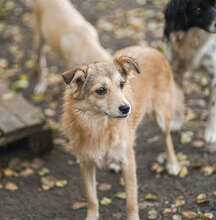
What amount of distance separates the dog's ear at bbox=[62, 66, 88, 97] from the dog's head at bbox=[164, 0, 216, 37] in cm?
168

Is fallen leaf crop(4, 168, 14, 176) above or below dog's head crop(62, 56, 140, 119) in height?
below

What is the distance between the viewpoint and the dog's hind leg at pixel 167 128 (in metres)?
4.69

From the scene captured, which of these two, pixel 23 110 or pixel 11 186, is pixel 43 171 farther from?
pixel 23 110

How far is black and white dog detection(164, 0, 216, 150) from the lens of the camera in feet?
14.8

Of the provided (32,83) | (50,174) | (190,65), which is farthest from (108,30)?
(50,174)

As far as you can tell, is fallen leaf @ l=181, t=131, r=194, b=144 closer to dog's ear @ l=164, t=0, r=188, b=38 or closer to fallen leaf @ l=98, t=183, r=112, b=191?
fallen leaf @ l=98, t=183, r=112, b=191

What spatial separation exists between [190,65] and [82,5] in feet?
15.0

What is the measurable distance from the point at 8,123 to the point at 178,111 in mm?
2260

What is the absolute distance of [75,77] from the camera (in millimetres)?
3406

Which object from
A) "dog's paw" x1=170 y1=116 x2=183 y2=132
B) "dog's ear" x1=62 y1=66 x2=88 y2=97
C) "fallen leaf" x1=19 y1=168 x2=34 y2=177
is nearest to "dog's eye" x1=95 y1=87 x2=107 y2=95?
"dog's ear" x1=62 y1=66 x2=88 y2=97

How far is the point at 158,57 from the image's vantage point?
4.57m

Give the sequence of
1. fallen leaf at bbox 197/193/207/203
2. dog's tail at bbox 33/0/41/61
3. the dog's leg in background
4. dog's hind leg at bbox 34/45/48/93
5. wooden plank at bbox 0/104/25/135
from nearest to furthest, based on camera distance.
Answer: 1. fallen leaf at bbox 197/193/207/203
2. wooden plank at bbox 0/104/25/135
3. the dog's leg in background
4. dog's tail at bbox 33/0/41/61
5. dog's hind leg at bbox 34/45/48/93

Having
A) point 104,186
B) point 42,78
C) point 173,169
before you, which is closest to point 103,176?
point 104,186

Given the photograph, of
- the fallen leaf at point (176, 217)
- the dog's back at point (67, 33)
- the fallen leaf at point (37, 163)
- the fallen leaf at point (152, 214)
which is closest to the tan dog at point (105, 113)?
the fallen leaf at point (152, 214)
